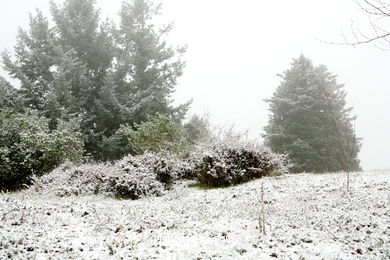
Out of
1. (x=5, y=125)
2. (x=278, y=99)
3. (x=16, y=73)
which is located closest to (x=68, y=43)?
(x=16, y=73)

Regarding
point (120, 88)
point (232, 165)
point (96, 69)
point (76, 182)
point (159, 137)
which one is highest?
point (96, 69)

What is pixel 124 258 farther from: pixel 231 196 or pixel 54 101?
pixel 54 101

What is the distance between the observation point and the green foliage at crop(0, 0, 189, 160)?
19734 millimetres

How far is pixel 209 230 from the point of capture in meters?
5.23

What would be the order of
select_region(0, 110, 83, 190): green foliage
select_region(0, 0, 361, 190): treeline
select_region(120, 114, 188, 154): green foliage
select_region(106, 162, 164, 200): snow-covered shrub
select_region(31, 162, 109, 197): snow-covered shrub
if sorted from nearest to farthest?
select_region(106, 162, 164, 200): snow-covered shrub → select_region(31, 162, 109, 197): snow-covered shrub → select_region(0, 110, 83, 190): green foliage → select_region(120, 114, 188, 154): green foliage → select_region(0, 0, 361, 190): treeline

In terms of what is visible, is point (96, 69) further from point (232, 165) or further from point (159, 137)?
point (232, 165)

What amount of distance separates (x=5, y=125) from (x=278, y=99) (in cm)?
1985

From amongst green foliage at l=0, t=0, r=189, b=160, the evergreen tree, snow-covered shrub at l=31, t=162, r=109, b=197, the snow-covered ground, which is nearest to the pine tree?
green foliage at l=0, t=0, r=189, b=160

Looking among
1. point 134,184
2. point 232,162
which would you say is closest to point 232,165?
point 232,162

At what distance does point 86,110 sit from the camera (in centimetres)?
2142

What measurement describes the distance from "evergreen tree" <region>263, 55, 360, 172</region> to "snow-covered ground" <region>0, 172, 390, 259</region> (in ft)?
51.5

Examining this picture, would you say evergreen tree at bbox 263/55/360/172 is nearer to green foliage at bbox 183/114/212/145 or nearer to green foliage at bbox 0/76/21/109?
green foliage at bbox 183/114/212/145

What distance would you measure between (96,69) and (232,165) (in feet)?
54.2

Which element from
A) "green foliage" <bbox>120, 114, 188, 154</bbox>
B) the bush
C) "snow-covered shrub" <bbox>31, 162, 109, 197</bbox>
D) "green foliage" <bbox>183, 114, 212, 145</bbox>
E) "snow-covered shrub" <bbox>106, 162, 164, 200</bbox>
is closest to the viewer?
"snow-covered shrub" <bbox>106, 162, 164, 200</bbox>
